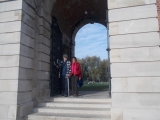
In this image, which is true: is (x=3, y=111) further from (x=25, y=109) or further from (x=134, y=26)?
(x=134, y=26)

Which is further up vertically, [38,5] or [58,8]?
[58,8]

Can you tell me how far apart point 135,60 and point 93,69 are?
52035 millimetres

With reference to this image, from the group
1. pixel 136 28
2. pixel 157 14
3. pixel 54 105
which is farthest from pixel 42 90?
pixel 157 14

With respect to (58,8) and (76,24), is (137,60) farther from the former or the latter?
(76,24)

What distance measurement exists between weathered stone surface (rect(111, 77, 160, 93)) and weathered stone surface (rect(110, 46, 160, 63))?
601mm

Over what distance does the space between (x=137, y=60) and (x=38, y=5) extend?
4.99 m

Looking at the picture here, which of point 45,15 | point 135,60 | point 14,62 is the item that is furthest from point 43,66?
point 135,60

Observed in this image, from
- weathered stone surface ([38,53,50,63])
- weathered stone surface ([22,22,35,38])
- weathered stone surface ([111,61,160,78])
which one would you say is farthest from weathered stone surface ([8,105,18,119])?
weathered stone surface ([111,61,160,78])

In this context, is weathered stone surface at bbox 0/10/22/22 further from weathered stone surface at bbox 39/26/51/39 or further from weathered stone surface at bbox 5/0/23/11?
weathered stone surface at bbox 39/26/51/39

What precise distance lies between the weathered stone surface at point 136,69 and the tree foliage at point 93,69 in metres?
50.0

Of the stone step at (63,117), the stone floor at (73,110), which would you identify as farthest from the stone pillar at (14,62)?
the stone floor at (73,110)

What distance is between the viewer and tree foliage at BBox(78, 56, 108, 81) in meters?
56.3

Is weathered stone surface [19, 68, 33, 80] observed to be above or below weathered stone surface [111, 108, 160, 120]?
above

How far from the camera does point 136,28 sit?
527cm
